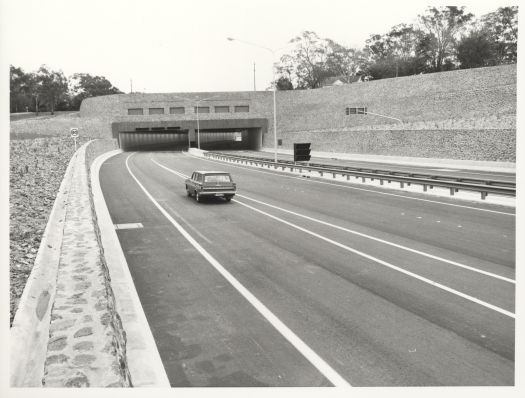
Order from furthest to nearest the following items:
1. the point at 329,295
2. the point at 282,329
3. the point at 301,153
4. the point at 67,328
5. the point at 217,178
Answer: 1. the point at 301,153
2. the point at 217,178
3. the point at 329,295
4. the point at 282,329
5. the point at 67,328

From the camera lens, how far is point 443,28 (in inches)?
2574

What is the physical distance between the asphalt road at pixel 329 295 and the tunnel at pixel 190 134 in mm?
69943

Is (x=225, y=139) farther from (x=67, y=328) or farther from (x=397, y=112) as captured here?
(x=67, y=328)

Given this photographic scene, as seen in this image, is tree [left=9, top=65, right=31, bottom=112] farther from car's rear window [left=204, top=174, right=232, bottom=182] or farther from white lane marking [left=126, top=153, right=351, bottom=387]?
car's rear window [left=204, top=174, right=232, bottom=182]

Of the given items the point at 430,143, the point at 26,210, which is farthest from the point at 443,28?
the point at 26,210

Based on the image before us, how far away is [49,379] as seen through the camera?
15.6 ft

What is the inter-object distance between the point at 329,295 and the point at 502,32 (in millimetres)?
64219

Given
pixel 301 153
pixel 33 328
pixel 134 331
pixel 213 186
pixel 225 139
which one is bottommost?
pixel 134 331

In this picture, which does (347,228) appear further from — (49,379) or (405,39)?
(405,39)

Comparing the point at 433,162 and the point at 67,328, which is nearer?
the point at 67,328

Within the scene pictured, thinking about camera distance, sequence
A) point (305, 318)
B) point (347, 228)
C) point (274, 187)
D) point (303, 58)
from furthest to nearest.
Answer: point (303, 58) → point (274, 187) → point (347, 228) → point (305, 318)
